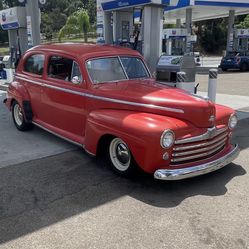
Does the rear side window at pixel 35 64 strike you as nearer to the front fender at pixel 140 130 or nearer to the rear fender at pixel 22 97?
the rear fender at pixel 22 97

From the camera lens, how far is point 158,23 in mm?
10062

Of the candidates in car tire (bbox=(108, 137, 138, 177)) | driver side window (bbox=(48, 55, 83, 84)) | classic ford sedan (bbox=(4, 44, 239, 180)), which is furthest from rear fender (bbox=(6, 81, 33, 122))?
car tire (bbox=(108, 137, 138, 177))

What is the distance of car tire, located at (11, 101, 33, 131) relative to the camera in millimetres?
6911

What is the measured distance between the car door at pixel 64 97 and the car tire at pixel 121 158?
800 mm

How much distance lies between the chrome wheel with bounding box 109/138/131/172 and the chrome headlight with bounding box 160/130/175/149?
1.94ft

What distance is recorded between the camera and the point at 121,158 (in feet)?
15.3

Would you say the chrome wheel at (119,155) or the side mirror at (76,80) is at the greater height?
the side mirror at (76,80)

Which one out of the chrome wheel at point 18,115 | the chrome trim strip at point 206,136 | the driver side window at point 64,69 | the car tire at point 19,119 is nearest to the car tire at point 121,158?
the chrome trim strip at point 206,136

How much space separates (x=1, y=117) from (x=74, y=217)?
5425 millimetres

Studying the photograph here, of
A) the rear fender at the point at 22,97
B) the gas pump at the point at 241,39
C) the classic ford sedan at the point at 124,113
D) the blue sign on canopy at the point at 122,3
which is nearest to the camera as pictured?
the classic ford sedan at the point at 124,113

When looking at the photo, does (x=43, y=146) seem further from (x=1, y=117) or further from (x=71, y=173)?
(x=1, y=117)

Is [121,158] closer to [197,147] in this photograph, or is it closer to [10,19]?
[197,147]

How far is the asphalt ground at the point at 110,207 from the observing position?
3.29 m

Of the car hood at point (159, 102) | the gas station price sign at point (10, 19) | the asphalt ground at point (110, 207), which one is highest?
the gas station price sign at point (10, 19)
